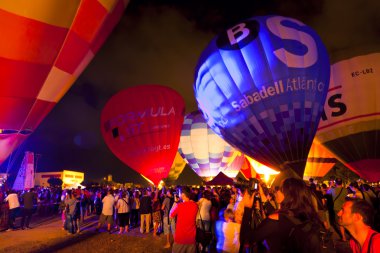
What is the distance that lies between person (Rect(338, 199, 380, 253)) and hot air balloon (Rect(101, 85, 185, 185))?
48.3ft

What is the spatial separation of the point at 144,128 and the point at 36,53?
1079 centimetres

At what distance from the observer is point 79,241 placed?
9.22 metres

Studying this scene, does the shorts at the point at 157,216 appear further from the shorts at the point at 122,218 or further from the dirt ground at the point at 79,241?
the shorts at the point at 122,218

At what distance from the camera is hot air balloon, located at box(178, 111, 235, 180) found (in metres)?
26.0

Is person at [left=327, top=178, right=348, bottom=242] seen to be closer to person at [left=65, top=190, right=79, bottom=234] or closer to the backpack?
the backpack

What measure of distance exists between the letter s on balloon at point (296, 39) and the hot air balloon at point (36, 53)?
21.4ft

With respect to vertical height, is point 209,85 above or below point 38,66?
above

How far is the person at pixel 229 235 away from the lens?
439 centimetres

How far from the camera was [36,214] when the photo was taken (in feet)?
56.7

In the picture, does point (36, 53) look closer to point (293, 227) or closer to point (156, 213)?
point (293, 227)

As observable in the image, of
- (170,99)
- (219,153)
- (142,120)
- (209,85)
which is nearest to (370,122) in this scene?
(209,85)

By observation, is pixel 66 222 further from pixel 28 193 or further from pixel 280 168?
pixel 280 168

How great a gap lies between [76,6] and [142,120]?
10.6 meters

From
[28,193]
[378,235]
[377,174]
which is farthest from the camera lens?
[377,174]
